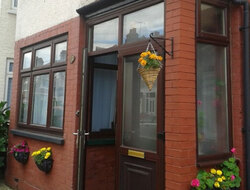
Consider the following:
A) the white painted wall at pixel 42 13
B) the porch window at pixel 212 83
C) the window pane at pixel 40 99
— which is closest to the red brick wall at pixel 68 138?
the white painted wall at pixel 42 13

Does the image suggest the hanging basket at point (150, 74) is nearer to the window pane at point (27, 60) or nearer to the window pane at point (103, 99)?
the window pane at point (103, 99)

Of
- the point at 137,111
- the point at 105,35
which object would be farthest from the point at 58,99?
the point at 137,111

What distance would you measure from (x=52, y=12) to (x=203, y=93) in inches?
152

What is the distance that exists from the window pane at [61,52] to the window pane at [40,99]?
539 mm

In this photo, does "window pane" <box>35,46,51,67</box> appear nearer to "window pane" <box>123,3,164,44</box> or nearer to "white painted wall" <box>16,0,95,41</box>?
"white painted wall" <box>16,0,95,41</box>

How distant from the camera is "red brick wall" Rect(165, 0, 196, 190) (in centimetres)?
333

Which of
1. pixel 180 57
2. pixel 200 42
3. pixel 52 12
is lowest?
pixel 180 57

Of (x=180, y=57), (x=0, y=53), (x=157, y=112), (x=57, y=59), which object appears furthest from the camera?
(x=0, y=53)

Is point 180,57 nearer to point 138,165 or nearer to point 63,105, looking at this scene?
point 138,165

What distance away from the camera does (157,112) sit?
366 cm

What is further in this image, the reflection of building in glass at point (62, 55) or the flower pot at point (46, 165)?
the reflection of building in glass at point (62, 55)

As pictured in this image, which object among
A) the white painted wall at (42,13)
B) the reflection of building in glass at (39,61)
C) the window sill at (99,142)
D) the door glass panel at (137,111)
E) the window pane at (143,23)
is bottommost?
the window sill at (99,142)

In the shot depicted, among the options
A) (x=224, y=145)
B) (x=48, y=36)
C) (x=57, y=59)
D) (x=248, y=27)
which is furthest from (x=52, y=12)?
(x=224, y=145)

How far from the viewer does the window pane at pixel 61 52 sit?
559 centimetres
